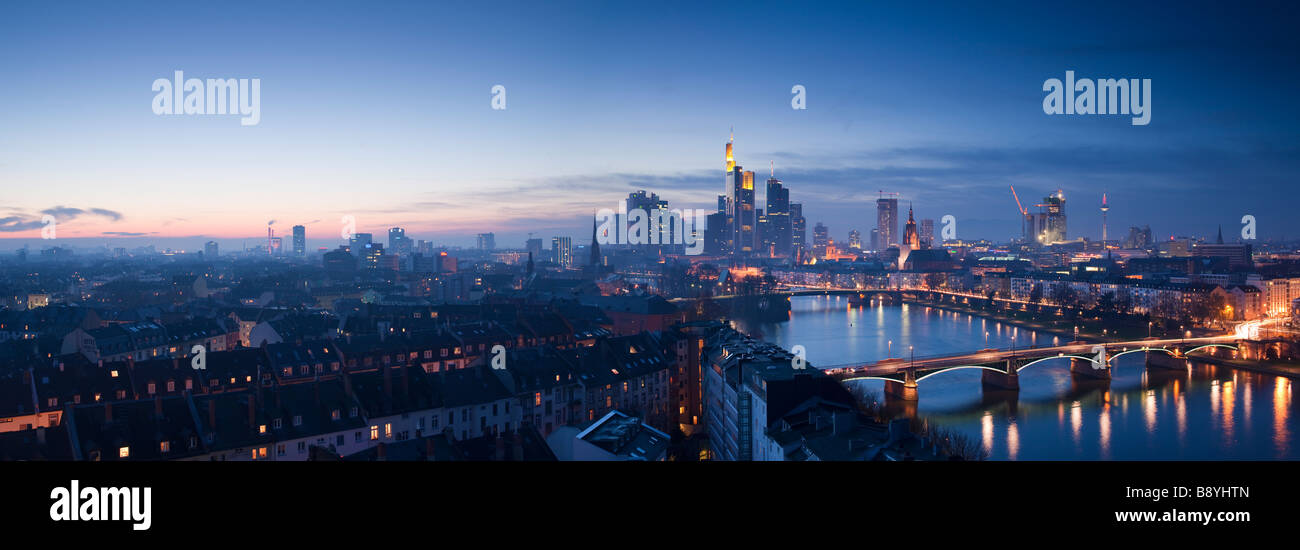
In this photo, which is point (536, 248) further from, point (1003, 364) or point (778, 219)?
point (1003, 364)

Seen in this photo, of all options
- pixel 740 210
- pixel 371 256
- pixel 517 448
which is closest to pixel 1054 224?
pixel 740 210

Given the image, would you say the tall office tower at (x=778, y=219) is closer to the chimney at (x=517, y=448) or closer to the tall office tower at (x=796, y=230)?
the tall office tower at (x=796, y=230)

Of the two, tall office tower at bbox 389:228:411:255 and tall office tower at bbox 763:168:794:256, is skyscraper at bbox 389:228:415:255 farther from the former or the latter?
tall office tower at bbox 763:168:794:256

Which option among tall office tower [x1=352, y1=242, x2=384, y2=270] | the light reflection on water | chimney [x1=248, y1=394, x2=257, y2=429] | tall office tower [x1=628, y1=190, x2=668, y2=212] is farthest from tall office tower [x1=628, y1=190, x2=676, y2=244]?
chimney [x1=248, y1=394, x2=257, y2=429]

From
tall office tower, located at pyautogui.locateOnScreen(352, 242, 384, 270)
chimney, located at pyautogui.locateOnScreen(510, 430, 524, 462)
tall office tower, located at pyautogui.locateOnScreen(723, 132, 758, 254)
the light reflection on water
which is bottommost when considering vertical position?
the light reflection on water
